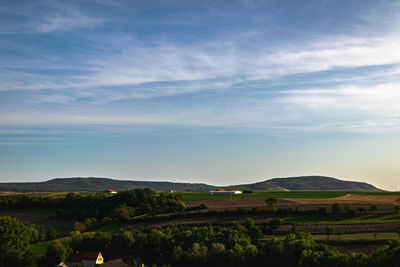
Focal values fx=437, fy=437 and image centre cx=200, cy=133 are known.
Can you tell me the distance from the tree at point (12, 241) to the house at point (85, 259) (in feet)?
23.6

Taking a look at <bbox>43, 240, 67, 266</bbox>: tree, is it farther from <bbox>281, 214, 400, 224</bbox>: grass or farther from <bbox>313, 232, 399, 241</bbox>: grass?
<bbox>281, 214, 400, 224</bbox>: grass

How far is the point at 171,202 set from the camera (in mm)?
113812

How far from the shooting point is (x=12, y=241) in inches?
3019

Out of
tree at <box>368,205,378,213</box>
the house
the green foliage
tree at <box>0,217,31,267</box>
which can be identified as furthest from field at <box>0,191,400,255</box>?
the house

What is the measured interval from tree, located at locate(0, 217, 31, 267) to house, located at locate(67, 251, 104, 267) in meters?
7.19

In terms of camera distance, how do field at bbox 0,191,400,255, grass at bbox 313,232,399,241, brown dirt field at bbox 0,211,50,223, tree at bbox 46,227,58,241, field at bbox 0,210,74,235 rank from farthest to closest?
brown dirt field at bbox 0,211,50,223, field at bbox 0,210,74,235, tree at bbox 46,227,58,241, field at bbox 0,191,400,255, grass at bbox 313,232,399,241

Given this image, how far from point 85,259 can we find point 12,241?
14.7m

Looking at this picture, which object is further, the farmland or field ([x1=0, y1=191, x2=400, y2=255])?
the farmland

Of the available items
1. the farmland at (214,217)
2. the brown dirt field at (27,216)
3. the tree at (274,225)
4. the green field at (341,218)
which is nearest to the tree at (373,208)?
the farmland at (214,217)

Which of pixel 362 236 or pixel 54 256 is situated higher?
pixel 362 236

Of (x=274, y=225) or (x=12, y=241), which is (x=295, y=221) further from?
(x=12, y=241)

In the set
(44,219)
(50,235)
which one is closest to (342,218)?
(50,235)

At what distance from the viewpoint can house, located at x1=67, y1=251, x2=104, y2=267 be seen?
71.4 metres

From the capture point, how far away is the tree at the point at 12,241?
222ft
